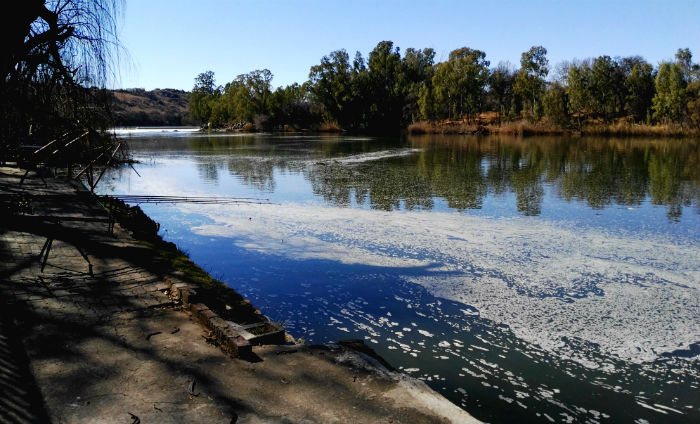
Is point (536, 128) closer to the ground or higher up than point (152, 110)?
closer to the ground

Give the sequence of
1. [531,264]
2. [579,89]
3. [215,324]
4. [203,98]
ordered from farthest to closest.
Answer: [203,98], [579,89], [531,264], [215,324]

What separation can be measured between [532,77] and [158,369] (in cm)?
6613

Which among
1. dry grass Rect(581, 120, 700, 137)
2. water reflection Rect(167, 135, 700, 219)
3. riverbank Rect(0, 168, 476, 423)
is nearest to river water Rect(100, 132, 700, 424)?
water reflection Rect(167, 135, 700, 219)

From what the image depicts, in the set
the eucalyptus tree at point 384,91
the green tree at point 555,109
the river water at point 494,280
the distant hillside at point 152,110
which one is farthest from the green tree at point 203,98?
the river water at point 494,280

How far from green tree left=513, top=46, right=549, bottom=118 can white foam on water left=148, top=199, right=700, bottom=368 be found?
5549 centimetres

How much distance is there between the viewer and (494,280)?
7070 millimetres

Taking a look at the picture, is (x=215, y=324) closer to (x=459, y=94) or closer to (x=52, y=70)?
(x=52, y=70)

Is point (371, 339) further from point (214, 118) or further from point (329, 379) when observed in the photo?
point (214, 118)

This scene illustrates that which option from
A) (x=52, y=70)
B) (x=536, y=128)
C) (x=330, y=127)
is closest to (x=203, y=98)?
(x=330, y=127)

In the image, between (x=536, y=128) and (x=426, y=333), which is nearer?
(x=426, y=333)

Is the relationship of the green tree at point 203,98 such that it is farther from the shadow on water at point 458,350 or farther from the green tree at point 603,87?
the shadow on water at point 458,350

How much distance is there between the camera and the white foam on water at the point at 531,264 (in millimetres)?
5504

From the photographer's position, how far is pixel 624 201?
1327cm

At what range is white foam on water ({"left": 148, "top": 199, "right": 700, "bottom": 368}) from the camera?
5504 millimetres
